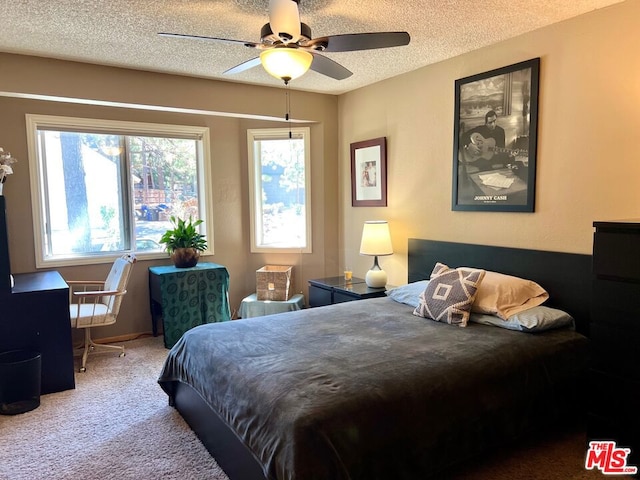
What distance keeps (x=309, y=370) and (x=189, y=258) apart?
2.62 m

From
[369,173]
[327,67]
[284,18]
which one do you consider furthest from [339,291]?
[284,18]

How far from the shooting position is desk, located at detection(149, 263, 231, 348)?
13.4ft

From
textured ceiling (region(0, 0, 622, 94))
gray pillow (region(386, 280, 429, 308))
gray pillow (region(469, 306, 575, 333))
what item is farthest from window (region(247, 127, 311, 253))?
gray pillow (region(469, 306, 575, 333))

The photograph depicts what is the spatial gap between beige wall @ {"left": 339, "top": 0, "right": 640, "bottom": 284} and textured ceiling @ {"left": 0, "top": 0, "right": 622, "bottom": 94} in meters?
0.15

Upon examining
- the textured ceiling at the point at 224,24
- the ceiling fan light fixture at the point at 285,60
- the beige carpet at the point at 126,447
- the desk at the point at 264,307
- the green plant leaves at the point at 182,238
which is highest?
the textured ceiling at the point at 224,24

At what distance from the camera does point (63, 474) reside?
2.24 m

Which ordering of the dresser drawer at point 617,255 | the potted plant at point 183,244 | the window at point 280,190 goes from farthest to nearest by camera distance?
1. the window at point 280,190
2. the potted plant at point 183,244
3. the dresser drawer at point 617,255

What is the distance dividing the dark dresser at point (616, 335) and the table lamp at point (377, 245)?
1.95m

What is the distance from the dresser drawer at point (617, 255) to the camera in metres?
2.12

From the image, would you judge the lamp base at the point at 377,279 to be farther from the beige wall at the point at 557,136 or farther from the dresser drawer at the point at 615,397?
the dresser drawer at the point at 615,397

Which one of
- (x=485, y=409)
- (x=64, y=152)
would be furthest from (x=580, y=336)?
(x=64, y=152)

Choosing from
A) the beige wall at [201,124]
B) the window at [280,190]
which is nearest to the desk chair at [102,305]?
the beige wall at [201,124]

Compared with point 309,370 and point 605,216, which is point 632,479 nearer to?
point 605,216

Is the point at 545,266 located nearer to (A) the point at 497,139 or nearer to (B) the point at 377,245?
(A) the point at 497,139
